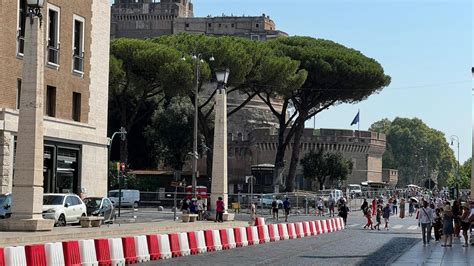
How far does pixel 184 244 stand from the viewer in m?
26.9

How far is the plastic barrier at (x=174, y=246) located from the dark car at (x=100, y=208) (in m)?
12.5

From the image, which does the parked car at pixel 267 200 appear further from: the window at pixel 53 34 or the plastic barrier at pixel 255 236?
the plastic barrier at pixel 255 236

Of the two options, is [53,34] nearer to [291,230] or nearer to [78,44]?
[78,44]

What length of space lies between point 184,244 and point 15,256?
33.6 feet

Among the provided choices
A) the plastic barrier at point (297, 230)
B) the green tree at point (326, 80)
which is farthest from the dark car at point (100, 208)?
the green tree at point (326, 80)

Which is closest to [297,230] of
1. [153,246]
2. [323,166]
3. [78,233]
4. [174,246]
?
[78,233]

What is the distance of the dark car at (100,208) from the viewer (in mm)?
38844

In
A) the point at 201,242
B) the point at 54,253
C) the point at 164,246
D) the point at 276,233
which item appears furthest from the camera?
the point at 276,233

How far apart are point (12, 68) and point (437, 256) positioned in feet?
62.4

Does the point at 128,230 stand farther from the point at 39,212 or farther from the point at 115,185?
the point at 115,185

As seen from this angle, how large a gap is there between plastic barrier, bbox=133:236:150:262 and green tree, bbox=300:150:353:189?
81260 millimetres

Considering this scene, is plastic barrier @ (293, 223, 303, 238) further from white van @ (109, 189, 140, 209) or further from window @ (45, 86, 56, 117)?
white van @ (109, 189, 140, 209)

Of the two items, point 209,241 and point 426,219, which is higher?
point 426,219

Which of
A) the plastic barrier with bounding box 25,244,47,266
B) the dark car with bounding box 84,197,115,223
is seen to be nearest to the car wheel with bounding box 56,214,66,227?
the dark car with bounding box 84,197,115,223
